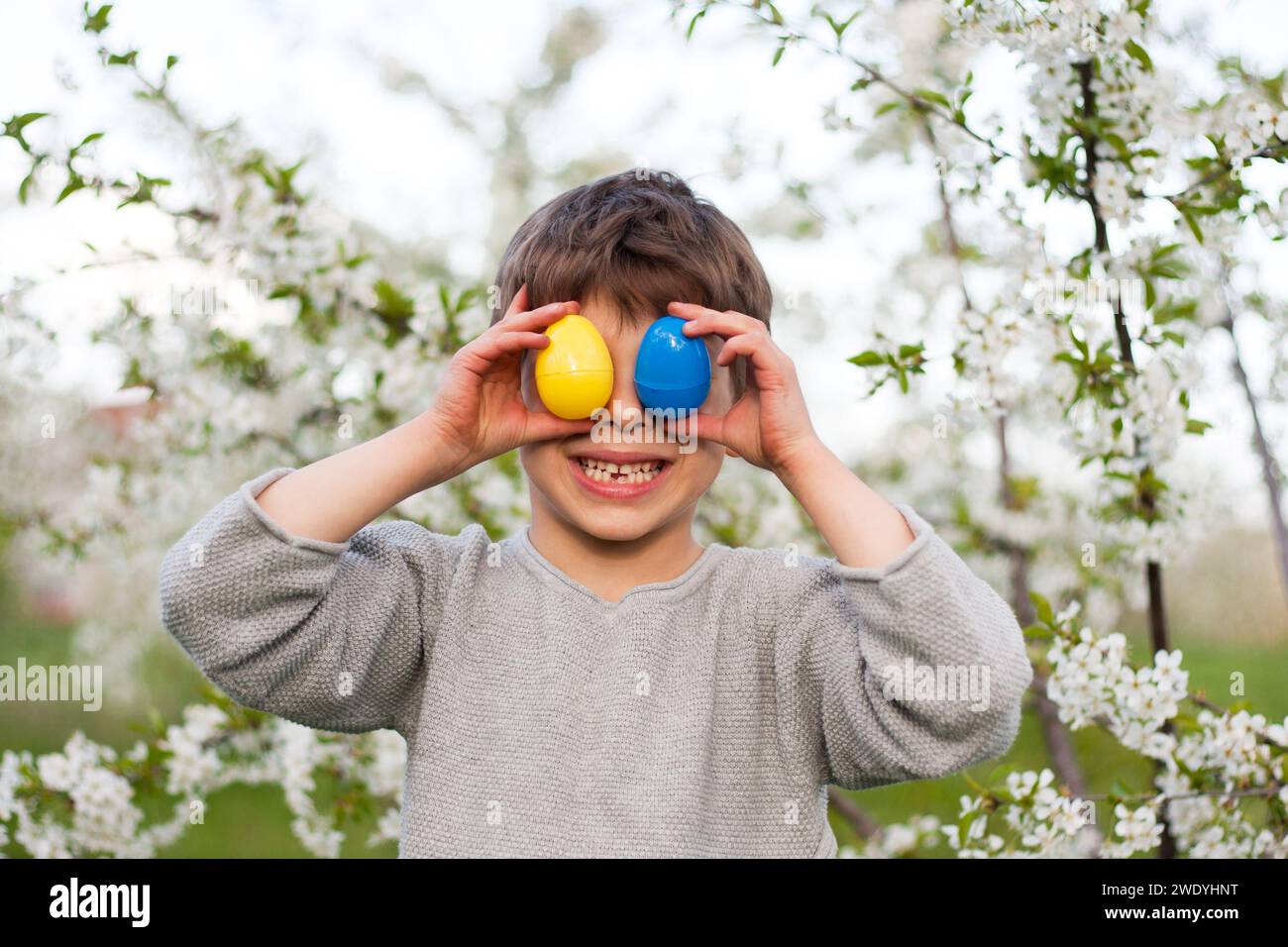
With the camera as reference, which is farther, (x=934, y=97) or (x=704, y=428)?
(x=934, y=97)

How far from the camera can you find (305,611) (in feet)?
4.93

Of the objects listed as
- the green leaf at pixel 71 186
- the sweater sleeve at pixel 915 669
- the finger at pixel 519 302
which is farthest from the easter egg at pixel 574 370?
the green leaf at pixel 71 186

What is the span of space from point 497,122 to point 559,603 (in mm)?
4844

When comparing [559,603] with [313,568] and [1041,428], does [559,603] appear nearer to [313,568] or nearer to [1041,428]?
[313,568]

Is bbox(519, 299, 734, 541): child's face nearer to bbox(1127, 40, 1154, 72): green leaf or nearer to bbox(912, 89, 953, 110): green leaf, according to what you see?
bbox(912, 89, 953, 110): green leaf

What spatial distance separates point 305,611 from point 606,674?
409 millimetres

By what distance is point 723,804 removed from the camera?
1544 millimetres

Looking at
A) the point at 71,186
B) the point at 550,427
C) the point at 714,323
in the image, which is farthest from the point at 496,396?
the point at 71,186

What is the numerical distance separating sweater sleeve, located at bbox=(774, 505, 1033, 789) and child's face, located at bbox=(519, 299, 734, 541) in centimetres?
26
